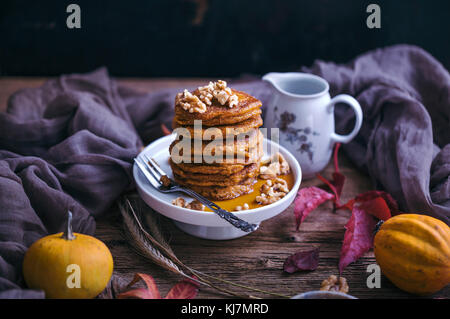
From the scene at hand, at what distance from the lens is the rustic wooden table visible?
1.15m

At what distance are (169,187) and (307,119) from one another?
0.56 metres

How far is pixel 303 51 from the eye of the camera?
2.29 meters

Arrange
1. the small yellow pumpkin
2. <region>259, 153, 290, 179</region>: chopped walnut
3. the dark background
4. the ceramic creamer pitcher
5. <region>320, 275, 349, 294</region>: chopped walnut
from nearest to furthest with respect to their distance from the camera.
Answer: the small yellow pumpkin < <region>320, 275, 349, 294</region>: chopped walnut < <region>259, 153, 290, 179</region>: chopped walnut < the ceramic creamer pitcher < the dark background

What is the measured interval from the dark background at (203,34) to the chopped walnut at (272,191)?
1.13 metres

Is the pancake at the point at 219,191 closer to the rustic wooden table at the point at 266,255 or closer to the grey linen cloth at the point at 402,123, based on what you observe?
the rustic wooden table at the point at 266,255

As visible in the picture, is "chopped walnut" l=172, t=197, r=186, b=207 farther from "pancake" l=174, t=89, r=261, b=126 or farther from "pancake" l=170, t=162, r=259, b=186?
"pancake" l=174, t=89, r=261, b=126

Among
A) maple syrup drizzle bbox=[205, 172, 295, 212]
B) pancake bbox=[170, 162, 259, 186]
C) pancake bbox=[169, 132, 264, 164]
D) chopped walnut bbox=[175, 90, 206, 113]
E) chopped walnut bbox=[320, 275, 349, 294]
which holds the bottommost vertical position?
chopped walnut bbox=[320, 275, 349, 294]

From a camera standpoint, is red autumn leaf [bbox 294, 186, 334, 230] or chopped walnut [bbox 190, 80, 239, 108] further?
red autumn leaf [bbox 294, 186, 334, 230]

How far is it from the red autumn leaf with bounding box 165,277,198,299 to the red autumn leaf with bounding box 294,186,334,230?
0.41 m

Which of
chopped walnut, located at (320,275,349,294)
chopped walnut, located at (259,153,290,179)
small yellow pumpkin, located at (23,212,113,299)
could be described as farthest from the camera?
chopped walnut, located at (259,153,290,179)

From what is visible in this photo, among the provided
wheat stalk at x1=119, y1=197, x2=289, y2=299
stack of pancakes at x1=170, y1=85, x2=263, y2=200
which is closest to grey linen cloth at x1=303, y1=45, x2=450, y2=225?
stack of pancakes at x1=170, y1=85, x2=263, y2=200

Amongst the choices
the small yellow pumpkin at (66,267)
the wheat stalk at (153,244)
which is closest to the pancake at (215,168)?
the wheat stalk at (153,244)
